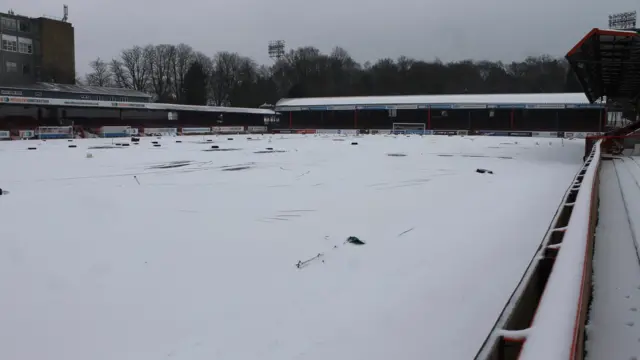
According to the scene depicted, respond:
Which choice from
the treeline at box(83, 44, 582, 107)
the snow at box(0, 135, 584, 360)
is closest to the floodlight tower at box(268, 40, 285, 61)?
the treeline at box(83, 44, 582, 107)

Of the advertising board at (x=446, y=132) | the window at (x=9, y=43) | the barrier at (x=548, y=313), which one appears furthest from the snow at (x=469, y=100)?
the barrier at (x=548, y=313)

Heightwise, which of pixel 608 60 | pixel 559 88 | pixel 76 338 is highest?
pixel 559 88

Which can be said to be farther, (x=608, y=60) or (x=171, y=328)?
(x=608, y=60)

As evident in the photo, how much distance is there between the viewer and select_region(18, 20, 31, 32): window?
250 ft

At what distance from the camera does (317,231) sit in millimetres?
9523

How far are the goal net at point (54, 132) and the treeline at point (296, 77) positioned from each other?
52604 millimetres

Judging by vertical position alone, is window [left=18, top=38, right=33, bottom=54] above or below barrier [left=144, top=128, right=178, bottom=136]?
above

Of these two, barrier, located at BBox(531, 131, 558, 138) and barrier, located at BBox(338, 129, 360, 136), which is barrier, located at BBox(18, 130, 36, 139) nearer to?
barrier, located at BBox(338, 129, 360, 136)

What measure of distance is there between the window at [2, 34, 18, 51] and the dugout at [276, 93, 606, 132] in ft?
134

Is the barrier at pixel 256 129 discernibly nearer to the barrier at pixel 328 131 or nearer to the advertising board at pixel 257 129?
the advertising board at pixel 257 129

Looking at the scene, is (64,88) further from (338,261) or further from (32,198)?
(338,261)

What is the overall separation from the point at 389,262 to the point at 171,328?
346cm

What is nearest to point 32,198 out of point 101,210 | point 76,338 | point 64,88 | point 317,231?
point 101,210

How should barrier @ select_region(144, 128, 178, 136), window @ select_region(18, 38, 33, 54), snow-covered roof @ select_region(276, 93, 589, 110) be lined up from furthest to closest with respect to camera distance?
window @ select_region(18, 38, 33, 54) < snow-covered roof @ select_region(276, 93, 589, 110) < barrier @ select_region(144, 128, 178, 136)
